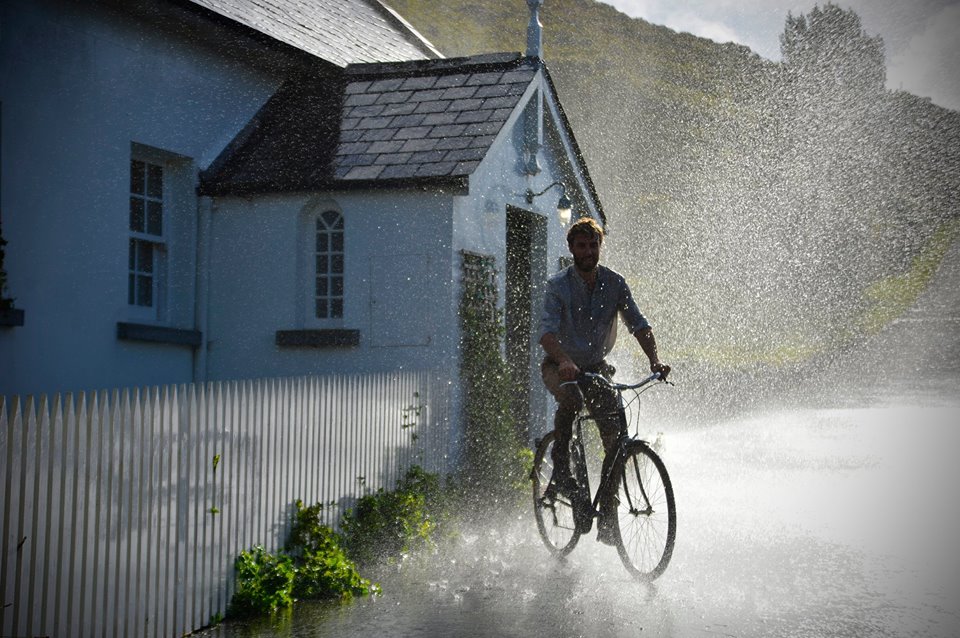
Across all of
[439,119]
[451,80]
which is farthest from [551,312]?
[451,80]

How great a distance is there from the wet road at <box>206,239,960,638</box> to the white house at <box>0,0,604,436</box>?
3.11m

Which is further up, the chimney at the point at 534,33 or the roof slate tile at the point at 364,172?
the chimney at the point at 534,33

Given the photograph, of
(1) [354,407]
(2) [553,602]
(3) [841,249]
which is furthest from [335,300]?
(3) [841,249]

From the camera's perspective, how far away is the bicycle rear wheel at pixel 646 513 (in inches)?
313

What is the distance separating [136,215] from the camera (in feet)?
45.0

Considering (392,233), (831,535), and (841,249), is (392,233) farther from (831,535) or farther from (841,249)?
(841,249)

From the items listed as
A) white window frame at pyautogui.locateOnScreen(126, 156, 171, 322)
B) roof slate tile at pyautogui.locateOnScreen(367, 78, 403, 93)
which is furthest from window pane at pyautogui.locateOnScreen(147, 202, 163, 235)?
roof slate tile at pyautogui.locateOnScreen(367, 78, 403, 93)

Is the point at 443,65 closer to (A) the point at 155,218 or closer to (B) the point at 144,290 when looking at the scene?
(A) the point at 155,218

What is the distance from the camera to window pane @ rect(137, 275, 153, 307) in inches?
541

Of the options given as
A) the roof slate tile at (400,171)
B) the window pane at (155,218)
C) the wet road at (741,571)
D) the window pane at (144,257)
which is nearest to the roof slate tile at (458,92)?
the roof slate tile at (400,171)

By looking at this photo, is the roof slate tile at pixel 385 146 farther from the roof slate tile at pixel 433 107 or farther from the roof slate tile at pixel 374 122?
the roof slate tile at pixel 433 107

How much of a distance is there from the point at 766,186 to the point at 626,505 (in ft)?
272

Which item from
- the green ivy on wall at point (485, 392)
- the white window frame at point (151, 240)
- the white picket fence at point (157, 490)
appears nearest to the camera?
the white picket fence at point (157, 490)

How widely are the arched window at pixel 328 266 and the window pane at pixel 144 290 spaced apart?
6.56ft
